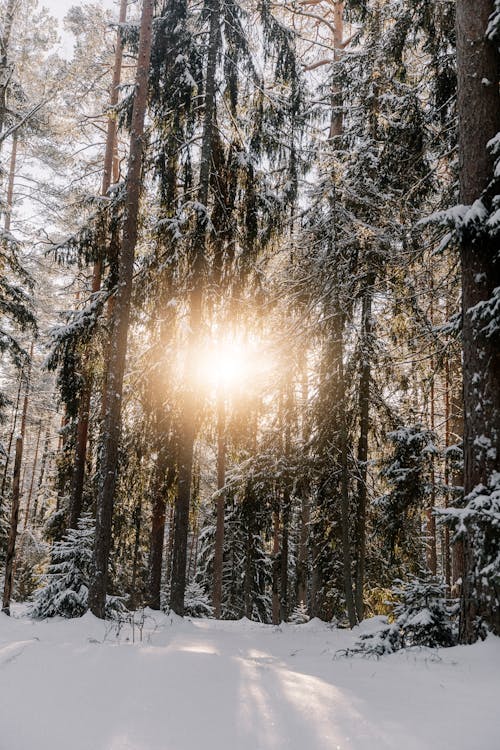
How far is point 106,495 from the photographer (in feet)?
27.4

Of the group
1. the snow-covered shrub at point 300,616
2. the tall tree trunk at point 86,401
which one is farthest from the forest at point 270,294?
the snow-covered shrub at point 300,616

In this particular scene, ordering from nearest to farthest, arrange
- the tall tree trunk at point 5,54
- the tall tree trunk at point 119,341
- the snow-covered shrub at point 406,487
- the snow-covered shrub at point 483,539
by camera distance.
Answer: the snow-covered shrub at point 483,539 < the tall tree trunk at point 119,341 < the snow-covered shrub at point 406,487 < the tall tree trunk at point 5,54

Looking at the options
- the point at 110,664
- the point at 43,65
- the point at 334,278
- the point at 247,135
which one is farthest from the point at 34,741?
the point at 43,65

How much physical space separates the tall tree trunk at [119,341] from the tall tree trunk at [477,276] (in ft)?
19.0

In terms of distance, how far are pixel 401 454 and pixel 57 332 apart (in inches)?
292

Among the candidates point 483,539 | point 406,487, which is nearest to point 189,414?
point 406,487

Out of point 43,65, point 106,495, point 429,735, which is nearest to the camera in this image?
point 429,735

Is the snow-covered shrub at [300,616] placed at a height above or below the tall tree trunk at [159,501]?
below

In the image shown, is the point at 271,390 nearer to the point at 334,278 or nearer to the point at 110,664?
the point at 334,278

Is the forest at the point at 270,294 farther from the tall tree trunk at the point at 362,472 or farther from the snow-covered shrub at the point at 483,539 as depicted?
the snow-covered shrub at the point at 483,539

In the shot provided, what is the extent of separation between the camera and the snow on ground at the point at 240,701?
2678 mm

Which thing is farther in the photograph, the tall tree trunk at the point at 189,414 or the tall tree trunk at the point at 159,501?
the tall tree trunk at the point at 159,501

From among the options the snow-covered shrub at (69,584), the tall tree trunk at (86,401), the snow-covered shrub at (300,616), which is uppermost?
the tall tree trunk at (86,401)

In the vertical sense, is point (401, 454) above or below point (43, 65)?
below
